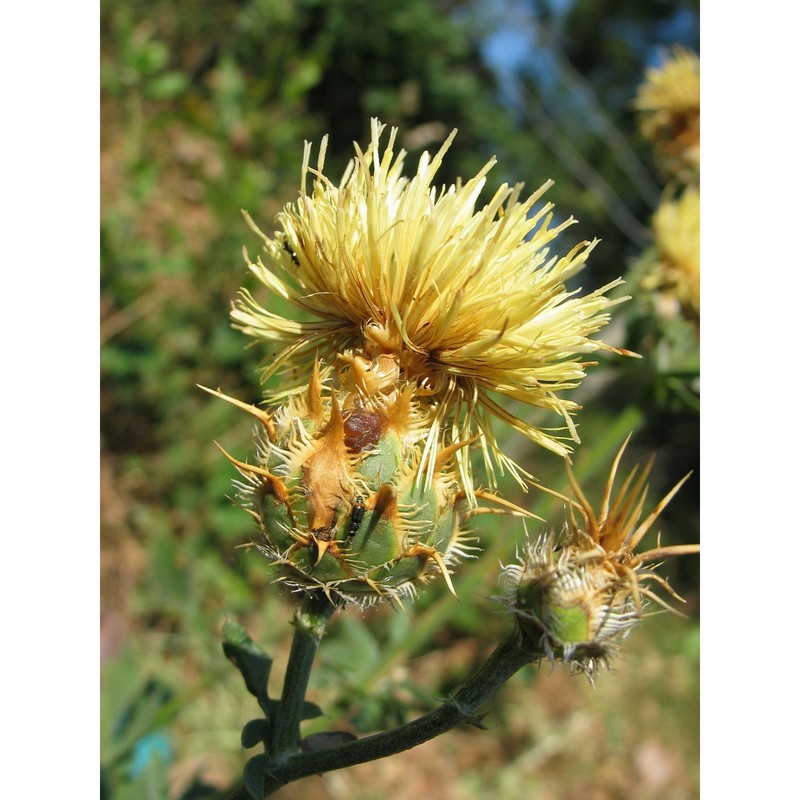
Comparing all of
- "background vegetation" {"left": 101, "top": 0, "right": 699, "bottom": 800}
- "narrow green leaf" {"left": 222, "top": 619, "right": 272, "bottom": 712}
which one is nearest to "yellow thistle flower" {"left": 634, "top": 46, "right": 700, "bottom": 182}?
"background vegetation" {"left": 101, "top": 0, "right": 699, "bottom": 800}

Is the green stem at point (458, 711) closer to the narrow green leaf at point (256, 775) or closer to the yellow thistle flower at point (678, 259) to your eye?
the narrow green leaf at point (256, 775)

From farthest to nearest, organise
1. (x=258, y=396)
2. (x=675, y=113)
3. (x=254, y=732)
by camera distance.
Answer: (x=258, y=396), (x=675, y=113), (x=254, y=732)

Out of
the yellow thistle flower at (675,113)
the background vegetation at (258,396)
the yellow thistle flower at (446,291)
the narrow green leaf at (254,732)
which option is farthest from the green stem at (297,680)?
the yellow thistle flower at (675,113)

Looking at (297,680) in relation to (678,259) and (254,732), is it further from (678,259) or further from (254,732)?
(678,259)

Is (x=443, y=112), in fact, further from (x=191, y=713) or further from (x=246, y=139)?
(x=191, y=713)

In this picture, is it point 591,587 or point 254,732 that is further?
point 254,732

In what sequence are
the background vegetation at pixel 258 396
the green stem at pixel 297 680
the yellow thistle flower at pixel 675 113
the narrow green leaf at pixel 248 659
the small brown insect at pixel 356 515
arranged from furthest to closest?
the yellow thistle flower at pixel 675 113
the background vegetation at pixel 258 396
the narrow green leaf at pixel 248 659
the green stem at pixel 297 680
the small brown insect at pixel 356 515

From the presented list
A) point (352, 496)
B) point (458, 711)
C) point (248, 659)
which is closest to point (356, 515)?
point (352, 496)

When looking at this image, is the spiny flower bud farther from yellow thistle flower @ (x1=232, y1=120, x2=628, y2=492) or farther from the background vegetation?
the background vegetation
